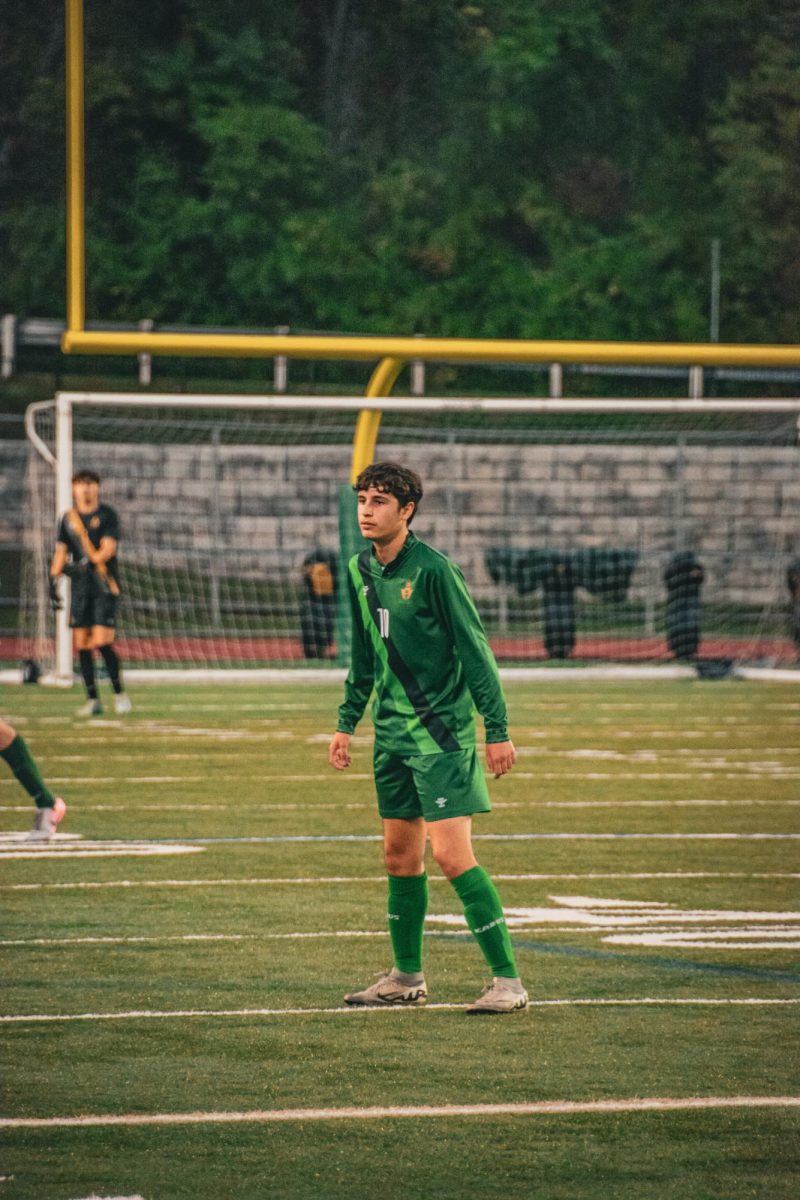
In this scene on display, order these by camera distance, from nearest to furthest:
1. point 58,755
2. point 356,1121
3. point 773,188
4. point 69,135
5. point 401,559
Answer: point 356,1121 < point 401,559 < point 69,135 < point 58,755 < point 773,188

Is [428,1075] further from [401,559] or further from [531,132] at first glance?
[531,132]

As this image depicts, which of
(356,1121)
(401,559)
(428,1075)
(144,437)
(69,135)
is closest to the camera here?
(356,1121)

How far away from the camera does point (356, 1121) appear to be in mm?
6203

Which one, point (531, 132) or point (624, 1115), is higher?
point (531, 132)

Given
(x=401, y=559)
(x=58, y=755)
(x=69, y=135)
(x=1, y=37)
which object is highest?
(x=1, y=37)

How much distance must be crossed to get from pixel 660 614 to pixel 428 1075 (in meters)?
22.4

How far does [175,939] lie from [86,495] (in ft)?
34.8

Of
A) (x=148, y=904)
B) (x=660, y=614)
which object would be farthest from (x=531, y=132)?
(x=148, y=904)

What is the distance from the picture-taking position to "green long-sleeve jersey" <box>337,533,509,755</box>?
7492 millimetres

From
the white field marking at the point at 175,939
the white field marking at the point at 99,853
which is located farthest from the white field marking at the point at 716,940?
the white field marking at the point at 99,853

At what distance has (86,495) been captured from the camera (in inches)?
758

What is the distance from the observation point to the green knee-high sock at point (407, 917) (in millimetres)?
7730

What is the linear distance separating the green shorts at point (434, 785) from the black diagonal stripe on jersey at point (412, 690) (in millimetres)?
51

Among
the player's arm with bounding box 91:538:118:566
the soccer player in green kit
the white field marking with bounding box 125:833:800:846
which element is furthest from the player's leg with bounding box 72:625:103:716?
the soccer player in green kit
